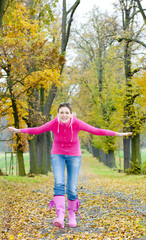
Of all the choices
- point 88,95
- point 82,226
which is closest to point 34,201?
point 82,226

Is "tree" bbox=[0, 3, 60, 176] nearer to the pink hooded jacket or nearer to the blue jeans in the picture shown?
the pink hooded jacket

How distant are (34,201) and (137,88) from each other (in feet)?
40.2

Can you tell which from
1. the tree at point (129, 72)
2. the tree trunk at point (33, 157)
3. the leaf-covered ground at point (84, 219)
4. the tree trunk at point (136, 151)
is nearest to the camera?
the leaf-covered ground at point (84, 219)

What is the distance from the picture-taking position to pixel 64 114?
5.44 m

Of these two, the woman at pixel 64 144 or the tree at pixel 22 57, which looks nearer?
the woman at pixel 64 144

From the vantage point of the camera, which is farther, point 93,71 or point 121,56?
point 93,71

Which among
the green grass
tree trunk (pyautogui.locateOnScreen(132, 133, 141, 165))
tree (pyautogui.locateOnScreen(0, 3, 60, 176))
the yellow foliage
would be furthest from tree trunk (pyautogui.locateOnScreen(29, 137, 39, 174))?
tree trunk (pyautogui.locateOnScreen(132, 133, 141, 165))

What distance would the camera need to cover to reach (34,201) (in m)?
9.79

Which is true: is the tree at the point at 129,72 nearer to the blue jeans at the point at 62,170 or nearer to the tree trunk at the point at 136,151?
the tree trunk at the point at 136,151

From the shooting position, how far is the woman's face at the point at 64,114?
543 cm

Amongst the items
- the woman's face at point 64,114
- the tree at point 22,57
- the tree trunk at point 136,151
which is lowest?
the tree trunk at point 136,151

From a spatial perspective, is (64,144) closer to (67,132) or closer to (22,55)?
(67,132)

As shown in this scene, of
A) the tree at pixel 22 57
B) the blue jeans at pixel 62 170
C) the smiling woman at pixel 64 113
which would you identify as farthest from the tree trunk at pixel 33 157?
the smiling woman at pixel 64 113

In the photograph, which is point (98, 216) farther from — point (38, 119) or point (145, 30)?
point (145, 30)
